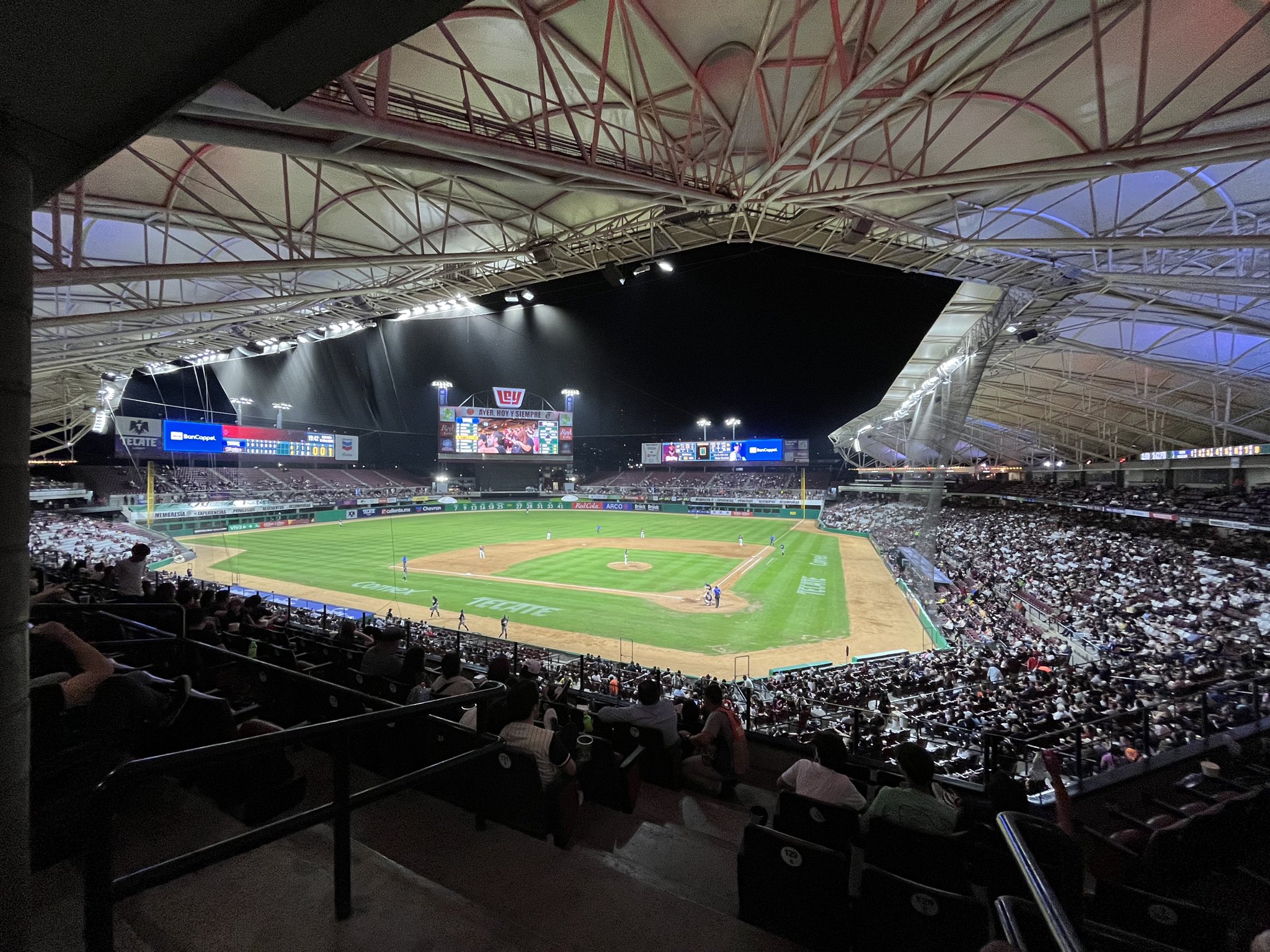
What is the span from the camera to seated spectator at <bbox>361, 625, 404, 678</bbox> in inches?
225

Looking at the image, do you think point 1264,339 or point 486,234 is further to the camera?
point 1264,339

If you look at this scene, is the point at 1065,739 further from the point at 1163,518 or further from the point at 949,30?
the point at 1163,518

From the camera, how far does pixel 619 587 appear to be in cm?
2711

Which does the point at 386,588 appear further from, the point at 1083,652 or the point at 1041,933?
the point at 1041,933

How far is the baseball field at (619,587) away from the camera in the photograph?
1922 centimetres

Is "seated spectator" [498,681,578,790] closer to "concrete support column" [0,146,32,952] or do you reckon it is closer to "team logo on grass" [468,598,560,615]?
"concrete support column" [0,146,32,952]

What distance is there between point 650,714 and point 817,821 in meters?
1.99

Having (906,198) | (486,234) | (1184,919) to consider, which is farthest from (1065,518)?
(1184,919)

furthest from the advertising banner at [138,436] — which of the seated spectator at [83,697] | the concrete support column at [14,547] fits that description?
the concrete support column at [14,547]

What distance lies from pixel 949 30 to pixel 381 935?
27.2 ft

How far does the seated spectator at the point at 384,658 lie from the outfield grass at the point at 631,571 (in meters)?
21.1

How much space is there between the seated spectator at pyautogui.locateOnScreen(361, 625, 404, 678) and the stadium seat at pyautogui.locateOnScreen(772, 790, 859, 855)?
4092 mm

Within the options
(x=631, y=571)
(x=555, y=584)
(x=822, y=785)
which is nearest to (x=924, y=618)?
(x=631, y=571)

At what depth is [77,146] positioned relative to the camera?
6.22 feet
